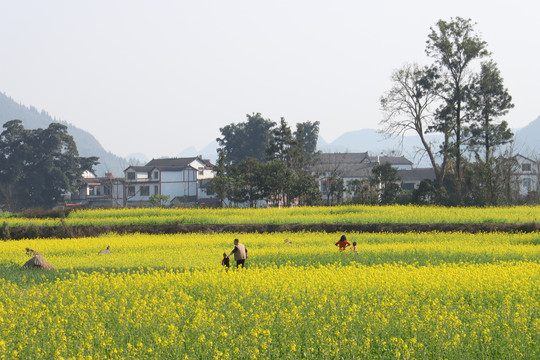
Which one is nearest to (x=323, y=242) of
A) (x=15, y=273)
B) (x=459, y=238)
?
(x=459, y=238)

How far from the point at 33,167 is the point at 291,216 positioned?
5242cm

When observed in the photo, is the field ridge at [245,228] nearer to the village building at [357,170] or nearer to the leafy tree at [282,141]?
the leafy tree at [282,141]

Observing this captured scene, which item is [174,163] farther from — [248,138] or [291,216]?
[291,216]

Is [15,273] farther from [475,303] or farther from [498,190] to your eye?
[498,190]

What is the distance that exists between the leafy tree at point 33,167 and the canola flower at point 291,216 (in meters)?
41.0

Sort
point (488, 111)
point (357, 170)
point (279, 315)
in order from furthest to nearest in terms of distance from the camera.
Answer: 1. point (357, 170)
2. point (488, 111)
3. point (279, 315)

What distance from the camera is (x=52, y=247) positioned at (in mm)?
29109

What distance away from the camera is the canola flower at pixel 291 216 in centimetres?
3606

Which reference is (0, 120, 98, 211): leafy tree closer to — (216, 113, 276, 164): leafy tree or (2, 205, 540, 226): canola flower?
(216, 113, 276, 164): leafy tree

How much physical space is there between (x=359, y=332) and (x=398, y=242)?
19647 millimetres

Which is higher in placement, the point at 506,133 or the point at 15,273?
the point at 506,133

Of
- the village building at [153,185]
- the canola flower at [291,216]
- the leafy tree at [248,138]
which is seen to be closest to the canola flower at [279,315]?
the canola flower at [291,216]

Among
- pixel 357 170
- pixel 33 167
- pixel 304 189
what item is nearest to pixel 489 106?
pixel 304 189

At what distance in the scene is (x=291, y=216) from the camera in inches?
1548
